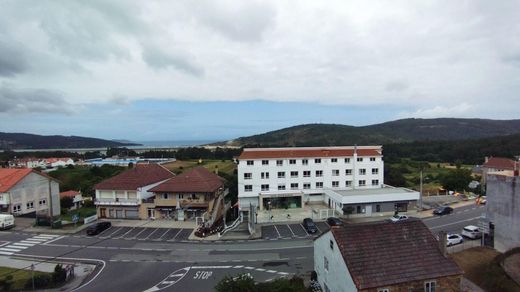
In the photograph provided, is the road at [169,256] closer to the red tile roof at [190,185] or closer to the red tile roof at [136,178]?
the red tile roof at [190,185]

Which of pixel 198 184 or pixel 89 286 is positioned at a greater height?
pixel 198 184

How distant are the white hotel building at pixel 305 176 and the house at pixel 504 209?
58.7 ft

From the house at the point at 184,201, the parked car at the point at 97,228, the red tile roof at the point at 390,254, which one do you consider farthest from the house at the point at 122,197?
the red tile roof at the point at 390,254

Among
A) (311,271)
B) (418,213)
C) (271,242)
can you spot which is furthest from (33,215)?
(418,213)

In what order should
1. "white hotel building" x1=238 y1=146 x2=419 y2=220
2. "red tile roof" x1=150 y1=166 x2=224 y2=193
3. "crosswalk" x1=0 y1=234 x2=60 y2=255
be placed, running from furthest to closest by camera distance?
"white hotel building" x1=238 y1=146 x2=419 y2=220 < "red tile roof" x1=150 y1=166 x2=224 y2=193 < "crosswalk" x1=0 y1=234 x2=60 y2=255

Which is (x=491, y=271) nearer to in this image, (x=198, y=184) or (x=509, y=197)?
(x=509, y=197)

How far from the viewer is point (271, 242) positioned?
36.2 meters

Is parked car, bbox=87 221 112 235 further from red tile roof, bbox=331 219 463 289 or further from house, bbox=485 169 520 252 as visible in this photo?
house, bbox=485 169 520 252

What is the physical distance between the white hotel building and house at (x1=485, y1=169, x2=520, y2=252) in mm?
17905

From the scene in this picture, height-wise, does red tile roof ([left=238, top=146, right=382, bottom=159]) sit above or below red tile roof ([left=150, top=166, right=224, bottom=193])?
above

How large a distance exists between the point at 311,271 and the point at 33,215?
4203 cm

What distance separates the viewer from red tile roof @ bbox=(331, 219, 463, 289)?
19266 mm

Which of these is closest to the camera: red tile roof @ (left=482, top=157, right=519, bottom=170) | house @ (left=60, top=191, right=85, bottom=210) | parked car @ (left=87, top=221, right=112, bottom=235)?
parked car @ (left=87, top=221, right=112, bottom=235)

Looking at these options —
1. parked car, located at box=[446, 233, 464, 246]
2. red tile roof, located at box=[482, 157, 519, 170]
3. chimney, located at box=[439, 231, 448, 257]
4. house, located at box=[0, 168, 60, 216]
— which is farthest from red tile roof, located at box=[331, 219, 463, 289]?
red tile roof, located at box=[482, 157, 519, 170]
